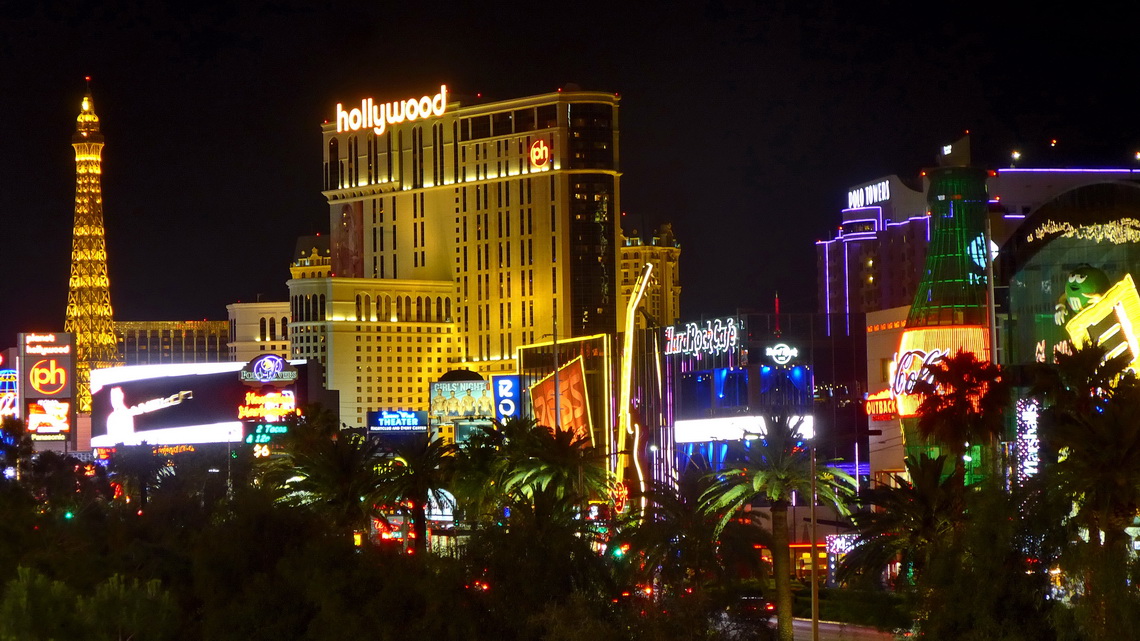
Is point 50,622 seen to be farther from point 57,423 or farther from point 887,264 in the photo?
point 887,264

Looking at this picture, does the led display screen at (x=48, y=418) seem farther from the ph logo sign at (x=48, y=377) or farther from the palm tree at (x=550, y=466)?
the palm tree at (x=550, y=466)

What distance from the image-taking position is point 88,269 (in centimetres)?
19488

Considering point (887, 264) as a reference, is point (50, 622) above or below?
below

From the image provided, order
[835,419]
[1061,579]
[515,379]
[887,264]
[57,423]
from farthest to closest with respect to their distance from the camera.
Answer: [887,264]
[515,379]
[57,423]
[835,419]
[1061,579]

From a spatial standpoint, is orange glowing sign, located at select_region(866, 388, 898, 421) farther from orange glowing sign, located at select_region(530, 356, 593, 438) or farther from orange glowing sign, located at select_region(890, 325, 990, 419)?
orange glowing sign, located at select_region(530, 356, 593, 438)

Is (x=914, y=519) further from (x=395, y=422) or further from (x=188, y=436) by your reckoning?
(x=395, y=422)

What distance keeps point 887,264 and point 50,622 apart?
147 metres

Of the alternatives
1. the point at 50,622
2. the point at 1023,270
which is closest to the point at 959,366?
the point at 1023,270

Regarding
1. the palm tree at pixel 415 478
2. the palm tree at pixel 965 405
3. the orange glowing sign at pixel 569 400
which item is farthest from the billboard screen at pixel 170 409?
the palm tree at pixel 965 405

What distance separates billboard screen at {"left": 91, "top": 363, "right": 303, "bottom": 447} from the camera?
151125 millimetres

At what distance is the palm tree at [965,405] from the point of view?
6475 centimetres

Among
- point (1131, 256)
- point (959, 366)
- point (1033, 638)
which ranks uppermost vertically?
point (1131, 256)

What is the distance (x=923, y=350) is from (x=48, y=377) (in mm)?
91541

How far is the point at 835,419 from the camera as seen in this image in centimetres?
11106
